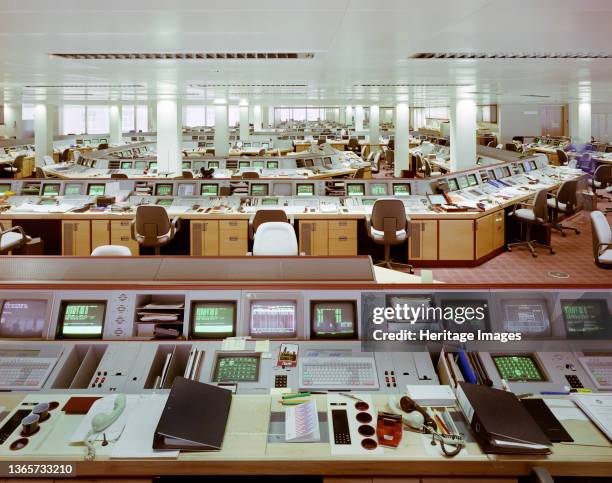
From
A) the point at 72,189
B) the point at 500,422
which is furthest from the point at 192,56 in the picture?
the point at 72,189

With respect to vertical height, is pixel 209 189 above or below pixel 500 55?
below

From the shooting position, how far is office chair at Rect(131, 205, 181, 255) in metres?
6.63

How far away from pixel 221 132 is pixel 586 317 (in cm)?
1409

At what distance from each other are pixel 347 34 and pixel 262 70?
2.68 metres

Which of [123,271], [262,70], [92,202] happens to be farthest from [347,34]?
[92,202]

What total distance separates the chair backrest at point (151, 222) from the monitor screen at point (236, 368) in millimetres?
4213

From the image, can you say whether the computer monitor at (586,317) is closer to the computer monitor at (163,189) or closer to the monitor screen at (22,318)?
the monitor screen at (22,318)

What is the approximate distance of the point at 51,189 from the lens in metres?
8.23

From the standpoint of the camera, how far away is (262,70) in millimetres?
6184

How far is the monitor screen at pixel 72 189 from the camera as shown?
27.1 ft

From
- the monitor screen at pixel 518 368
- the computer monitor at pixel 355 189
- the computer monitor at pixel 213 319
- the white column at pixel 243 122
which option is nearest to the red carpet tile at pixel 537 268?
the computer monitor at pixel 355 189

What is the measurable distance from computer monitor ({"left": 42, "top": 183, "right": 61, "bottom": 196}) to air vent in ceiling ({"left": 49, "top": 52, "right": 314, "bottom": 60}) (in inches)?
148

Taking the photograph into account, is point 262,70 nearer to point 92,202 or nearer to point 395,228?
point 395,228

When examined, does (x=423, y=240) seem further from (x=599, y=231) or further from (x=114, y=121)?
(x=114, y=121)
